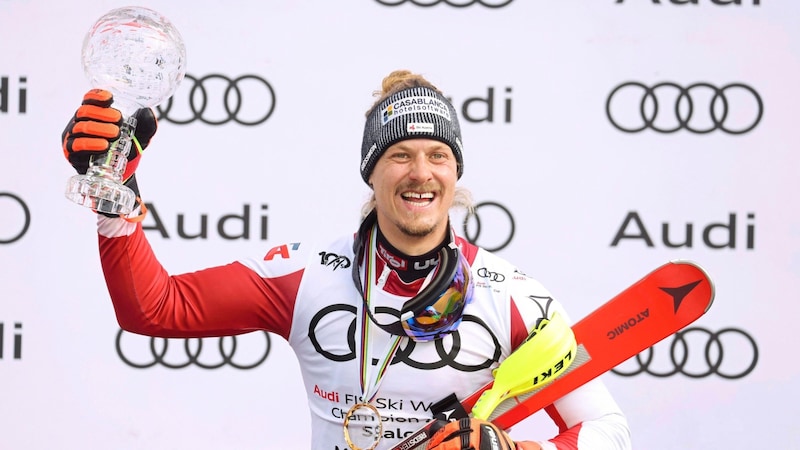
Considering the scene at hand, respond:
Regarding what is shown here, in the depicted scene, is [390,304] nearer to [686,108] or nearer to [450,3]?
[450,3]

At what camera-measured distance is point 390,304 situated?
7.64ft

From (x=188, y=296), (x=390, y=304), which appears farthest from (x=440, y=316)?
(x=188, y=296)

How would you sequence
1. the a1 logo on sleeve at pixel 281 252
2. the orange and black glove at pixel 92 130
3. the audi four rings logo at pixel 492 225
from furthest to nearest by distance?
1. the audi four rings logo at pixel 492 225
2. the a1 logo on sleeve at pixel 281 252
3. the orange and black glove at pixel 92 130

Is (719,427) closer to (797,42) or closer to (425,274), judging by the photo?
(797,42)

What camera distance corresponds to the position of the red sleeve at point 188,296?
2.15 meters

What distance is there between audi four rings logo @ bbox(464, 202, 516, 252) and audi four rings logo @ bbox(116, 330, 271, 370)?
0.76m

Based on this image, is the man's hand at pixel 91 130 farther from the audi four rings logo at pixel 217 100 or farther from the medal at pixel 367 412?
the audi four rings logo at pixel 217 100

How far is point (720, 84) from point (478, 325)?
1570mm

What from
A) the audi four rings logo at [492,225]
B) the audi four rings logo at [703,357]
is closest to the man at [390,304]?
the audi four rings logo at [492,225]

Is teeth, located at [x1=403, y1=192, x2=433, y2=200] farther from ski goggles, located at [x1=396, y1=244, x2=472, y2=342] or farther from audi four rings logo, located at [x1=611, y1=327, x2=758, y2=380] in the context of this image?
audi four rings logo, located at [x1=611, y1=327, x2=758, y2=380]

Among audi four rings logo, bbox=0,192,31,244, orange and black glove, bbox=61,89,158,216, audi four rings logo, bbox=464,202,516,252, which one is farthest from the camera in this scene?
audi four rings logo, bbox=464,202,516,252

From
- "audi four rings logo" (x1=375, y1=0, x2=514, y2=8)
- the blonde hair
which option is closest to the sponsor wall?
"audi four rings logo" (x1=375, y1=0, x2=514, y2=8)

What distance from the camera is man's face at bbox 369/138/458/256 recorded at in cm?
228

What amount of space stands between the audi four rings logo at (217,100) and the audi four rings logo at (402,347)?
1.18 meters
